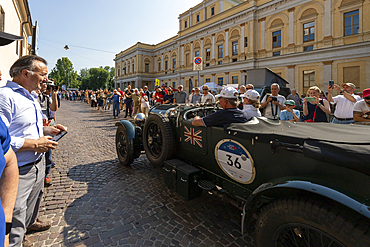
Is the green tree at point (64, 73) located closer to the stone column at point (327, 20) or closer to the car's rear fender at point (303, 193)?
the stone column at point (327, 20)

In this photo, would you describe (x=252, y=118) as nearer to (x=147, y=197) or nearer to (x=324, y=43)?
(x=147, y=197)

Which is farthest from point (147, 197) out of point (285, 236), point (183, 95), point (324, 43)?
point (324, 43)

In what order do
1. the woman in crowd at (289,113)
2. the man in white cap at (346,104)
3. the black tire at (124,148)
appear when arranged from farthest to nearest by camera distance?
the woman in crowd at (289,113) < the man in white cap at (346,104) < the black tire at (124,148)

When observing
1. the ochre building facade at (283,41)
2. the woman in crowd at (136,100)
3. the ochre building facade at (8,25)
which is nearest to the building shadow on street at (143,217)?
the ochre building facade at (8,25)

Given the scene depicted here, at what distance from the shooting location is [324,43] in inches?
841

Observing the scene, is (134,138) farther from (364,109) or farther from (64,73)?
(64,73)

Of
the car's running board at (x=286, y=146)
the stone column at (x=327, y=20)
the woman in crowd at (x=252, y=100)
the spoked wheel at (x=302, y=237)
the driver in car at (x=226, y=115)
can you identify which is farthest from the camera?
the stone column at (x=327, y=20)

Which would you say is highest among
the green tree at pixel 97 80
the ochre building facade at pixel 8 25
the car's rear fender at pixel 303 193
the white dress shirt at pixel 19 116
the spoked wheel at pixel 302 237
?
the green tree at pixel 97 80

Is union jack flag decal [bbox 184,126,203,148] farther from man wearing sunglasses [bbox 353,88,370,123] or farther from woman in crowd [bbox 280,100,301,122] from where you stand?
man wearing sunglasses [bbox 353,88,370,123]

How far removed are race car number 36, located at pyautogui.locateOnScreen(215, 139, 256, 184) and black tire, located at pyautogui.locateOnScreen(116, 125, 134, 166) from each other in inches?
93.9

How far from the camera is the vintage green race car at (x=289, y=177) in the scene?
4.26ft

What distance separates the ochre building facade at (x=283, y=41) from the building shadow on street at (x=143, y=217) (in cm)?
1107

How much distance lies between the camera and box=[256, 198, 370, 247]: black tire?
1224mm

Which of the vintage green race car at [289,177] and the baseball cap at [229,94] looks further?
the baseball cap at [229,94]
